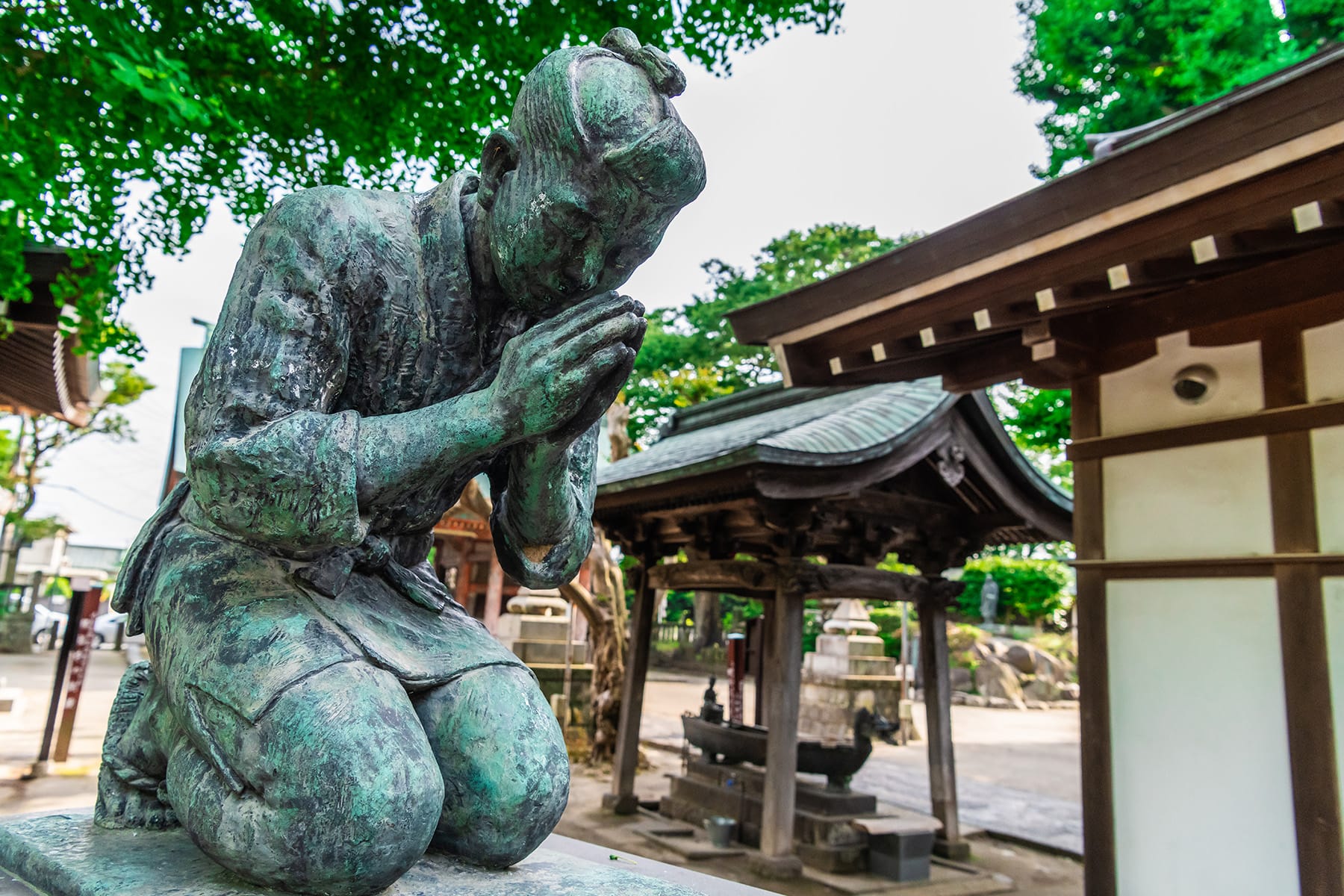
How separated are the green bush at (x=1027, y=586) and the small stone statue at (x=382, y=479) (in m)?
22.0

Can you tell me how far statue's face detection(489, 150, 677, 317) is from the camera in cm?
148

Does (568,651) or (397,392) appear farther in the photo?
(568,651)

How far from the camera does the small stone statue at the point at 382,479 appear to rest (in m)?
1.40

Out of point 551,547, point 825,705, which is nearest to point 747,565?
point 551,547

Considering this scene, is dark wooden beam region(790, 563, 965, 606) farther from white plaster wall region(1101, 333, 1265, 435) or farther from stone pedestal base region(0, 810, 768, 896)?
stone pedestal base region(0, 810, 768, 896)

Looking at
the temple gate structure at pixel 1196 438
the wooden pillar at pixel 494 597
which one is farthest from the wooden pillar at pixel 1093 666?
the wooden pillar at pixel 494 597

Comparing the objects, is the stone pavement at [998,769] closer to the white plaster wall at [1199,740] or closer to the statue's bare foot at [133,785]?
the white plaster wall at [1199,740]

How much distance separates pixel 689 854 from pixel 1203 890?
393cm

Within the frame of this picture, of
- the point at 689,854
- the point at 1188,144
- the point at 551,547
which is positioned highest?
the point at 1188,144

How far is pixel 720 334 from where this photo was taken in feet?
60.1

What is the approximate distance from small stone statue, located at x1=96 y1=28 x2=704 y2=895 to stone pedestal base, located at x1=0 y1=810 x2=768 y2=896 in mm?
A: 59

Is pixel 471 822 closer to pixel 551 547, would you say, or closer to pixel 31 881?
pixel 551 547

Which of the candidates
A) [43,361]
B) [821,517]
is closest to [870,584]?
[821,517]

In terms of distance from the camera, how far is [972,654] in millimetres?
20234
